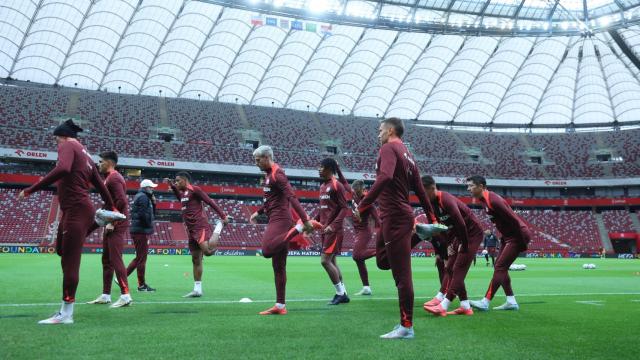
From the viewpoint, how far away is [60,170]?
6.42 m

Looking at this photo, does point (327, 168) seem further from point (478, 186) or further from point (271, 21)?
point (271, 21)

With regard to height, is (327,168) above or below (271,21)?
below

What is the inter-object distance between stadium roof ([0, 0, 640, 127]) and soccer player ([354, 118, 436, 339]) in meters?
37.6

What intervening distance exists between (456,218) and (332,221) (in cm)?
260

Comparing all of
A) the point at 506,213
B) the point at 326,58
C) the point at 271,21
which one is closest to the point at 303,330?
the point at 506,213

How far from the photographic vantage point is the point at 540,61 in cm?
5588

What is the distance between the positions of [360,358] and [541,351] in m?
1.90

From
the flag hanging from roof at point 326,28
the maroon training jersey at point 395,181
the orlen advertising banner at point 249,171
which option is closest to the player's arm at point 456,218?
the maroon training jersey at point 395,181

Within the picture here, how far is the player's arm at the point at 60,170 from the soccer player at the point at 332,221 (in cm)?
415

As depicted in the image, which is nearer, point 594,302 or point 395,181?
point 395,181

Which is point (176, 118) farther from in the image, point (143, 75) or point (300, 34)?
point (300, 34)

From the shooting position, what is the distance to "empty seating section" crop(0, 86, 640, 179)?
5344 cm

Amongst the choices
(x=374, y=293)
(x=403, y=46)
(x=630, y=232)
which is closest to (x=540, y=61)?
(x=403, y=46)

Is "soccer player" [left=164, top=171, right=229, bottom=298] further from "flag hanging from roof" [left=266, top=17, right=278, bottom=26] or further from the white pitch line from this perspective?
"flag hanging from roof" [left=266, top=17, right=278, bottom=26]
